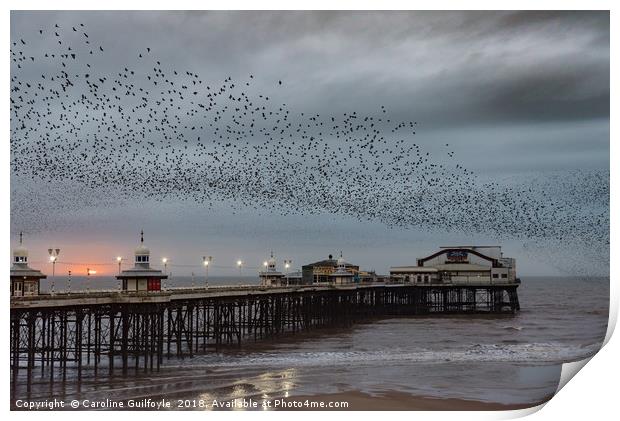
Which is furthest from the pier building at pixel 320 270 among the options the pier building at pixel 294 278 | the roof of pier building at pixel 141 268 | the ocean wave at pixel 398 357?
the roof of pier building at pixel 141 268

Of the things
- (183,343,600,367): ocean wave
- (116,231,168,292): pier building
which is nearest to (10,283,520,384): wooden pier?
(116,231,168,292): pier building

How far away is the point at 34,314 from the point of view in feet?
100

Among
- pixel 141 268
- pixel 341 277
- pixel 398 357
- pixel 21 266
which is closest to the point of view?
pixel 21 266

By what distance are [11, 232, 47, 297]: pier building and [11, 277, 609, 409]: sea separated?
4.00m

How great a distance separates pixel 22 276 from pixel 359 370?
1529cm

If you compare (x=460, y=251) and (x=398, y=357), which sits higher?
(x=460, y=251)

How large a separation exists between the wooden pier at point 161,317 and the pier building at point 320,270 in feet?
23.1

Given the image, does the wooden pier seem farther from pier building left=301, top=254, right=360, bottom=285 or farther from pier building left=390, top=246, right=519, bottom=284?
pier building left=301, top=254, right=360, bottom=285

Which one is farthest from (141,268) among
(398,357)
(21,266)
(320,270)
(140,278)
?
(320,270)

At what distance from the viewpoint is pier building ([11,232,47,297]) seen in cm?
3369

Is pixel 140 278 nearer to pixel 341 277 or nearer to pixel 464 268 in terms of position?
pixel 341 277

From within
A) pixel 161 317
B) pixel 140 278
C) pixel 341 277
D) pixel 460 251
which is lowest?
pixel 161 317

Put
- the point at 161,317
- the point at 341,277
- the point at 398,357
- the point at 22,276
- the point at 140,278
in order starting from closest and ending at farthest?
the point at 22,276 → the point at 161,317 → the point at 140,278 → the point at 398,357 → the point at 341,277

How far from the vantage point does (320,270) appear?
307ft
